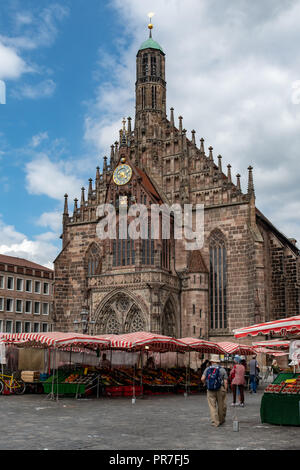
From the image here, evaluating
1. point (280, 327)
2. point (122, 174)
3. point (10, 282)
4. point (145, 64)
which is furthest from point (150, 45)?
point (280, 327)

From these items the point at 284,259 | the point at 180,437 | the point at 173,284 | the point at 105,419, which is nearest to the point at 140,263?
the point at 173,284

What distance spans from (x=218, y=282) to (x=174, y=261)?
344 centimetres

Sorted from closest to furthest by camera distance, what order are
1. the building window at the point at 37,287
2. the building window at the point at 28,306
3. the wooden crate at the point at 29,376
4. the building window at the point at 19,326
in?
1. the wooden crate at the point at 29,376
2. the building window at the point at 19,326
3. the building window at the point at 28,306
4. the building window at the point at 37,287

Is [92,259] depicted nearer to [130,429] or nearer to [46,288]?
[46,288]

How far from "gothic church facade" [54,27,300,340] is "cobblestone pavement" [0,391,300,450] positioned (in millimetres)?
17425

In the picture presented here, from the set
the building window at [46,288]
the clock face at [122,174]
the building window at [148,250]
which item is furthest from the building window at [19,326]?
the building window at [148,250]

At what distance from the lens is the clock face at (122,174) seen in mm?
39250

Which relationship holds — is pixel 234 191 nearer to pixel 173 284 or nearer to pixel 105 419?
pixel 173 284

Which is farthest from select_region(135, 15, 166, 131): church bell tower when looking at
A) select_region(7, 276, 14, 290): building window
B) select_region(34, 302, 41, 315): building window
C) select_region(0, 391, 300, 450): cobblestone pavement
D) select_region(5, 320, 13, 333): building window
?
select_region(0, 391, 300, 450): cobblestone pavement

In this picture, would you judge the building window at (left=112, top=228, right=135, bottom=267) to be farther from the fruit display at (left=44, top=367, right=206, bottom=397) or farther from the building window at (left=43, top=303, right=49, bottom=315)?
the building window at (left=43, top=303, right=49, bottom=315)

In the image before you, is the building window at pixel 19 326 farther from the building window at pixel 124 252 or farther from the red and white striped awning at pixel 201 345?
the red and white striped awning at pixel 201 345

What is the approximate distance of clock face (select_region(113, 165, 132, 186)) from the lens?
129 feet

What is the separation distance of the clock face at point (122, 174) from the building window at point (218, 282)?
7.44 m

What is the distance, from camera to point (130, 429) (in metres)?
12.4
